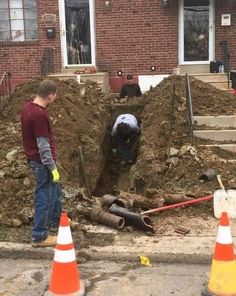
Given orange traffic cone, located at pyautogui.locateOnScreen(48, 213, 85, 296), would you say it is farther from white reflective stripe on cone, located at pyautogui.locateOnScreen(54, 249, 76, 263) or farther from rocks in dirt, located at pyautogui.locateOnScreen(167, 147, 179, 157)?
rocks in dirt, located at pyautogui.locateOnScreen(167, 147, 179, 157)

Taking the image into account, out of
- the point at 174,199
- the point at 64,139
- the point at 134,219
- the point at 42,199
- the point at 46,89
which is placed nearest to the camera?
the point at 46,89

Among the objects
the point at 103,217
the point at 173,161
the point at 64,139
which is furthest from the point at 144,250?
the point at 64,139

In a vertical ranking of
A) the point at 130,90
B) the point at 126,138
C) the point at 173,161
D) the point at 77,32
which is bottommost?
the point at 126,138

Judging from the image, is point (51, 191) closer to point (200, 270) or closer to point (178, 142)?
point (200, 270)

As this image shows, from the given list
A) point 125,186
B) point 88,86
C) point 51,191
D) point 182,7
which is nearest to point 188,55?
point 182,7

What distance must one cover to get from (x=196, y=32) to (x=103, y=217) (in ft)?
36.1

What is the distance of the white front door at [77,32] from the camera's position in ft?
52.4

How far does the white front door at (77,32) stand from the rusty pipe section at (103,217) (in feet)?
34.3

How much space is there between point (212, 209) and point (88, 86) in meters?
7.24

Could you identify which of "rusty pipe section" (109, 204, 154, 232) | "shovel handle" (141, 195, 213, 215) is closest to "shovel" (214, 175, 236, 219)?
"shovel handle" (141, 195, 213, 215)

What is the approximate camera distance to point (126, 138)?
11633 millimetres

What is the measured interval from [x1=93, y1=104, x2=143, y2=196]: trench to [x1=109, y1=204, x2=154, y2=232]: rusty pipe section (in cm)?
306

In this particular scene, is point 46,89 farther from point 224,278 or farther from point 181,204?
point 224,278

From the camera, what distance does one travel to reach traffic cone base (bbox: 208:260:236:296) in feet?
14.3
